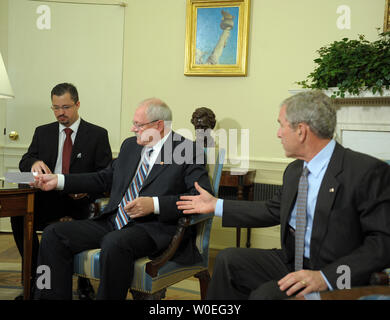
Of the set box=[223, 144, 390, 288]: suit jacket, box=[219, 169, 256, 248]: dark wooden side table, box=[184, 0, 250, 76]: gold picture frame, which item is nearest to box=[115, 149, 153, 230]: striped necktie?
box=[223, 144, 390, 288]: suit jacket

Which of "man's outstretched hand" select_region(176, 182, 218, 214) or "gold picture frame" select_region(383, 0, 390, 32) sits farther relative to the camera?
"gold picture frame" select_region(383, 0, 390, 32)

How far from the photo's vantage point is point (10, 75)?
5.11 meters

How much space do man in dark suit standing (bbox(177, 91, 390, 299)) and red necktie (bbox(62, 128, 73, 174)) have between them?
71.0 inches

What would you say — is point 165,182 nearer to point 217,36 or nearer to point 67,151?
point 67,151

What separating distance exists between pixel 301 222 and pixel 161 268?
891mm

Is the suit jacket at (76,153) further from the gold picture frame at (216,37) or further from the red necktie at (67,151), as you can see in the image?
the gold picture frame at (216,37)

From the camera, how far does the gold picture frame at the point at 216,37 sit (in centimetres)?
472

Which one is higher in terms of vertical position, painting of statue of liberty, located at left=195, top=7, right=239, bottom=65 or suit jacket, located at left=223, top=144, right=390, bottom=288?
painting of statue of liberty, located at left=195, top=7, right=239, bottom=65

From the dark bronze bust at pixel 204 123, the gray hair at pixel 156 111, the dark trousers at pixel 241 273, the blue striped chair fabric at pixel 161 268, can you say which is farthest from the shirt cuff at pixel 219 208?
the dark bronze bust at pixel 204 123

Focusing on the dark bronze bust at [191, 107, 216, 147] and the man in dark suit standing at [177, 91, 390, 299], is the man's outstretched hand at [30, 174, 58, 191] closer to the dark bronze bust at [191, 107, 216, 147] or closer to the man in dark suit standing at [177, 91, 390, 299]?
the man in dark suit standing at [177, 91, 390, 299]

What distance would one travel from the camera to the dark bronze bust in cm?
444

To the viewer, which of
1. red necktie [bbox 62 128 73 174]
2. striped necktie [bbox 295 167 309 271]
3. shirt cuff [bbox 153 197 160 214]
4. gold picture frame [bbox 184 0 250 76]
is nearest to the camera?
striped necktie [bbox 295 167 309 271]

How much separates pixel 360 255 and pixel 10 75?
475cm
